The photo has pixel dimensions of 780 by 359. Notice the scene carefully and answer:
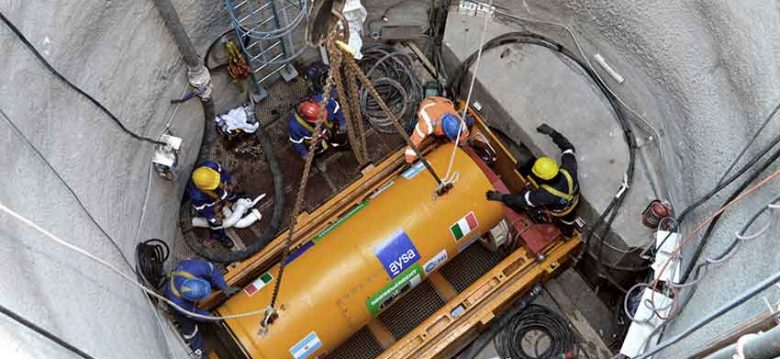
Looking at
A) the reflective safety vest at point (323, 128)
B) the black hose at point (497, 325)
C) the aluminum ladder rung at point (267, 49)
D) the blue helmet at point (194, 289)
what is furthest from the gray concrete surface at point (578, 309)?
the aluminum ladder rung at point (267, 49)

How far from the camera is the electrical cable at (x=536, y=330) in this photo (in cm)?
621

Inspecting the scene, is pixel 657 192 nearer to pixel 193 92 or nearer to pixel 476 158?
pixel 476 158

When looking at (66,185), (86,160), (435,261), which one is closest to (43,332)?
(66,185)

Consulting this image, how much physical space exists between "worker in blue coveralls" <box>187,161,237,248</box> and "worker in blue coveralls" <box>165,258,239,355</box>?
841 millimetres

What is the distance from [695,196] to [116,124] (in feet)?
13.9

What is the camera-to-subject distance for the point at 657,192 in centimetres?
577

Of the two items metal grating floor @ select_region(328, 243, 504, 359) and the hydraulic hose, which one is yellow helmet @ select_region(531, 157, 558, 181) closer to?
metal grating floor @ select_region(328, 243, 504, 359)

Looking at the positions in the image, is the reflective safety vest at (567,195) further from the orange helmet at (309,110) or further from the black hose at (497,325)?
the orange helmet at (309,110)

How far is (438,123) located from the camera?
590 cm

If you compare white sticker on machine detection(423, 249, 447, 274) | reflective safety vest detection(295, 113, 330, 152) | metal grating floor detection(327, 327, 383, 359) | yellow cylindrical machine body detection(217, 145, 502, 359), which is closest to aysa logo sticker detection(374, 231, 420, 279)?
yellow cylindrical machine body detection(217, 145, 502, 359)

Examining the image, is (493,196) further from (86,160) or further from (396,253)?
(86,160)

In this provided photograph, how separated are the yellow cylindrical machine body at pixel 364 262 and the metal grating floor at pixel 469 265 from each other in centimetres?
64

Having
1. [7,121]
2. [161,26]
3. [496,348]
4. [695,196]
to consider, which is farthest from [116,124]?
[695,196]

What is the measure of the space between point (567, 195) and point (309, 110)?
239 centimetres
